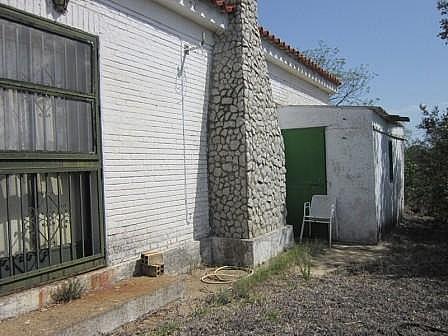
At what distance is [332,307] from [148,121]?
3611 millimetres

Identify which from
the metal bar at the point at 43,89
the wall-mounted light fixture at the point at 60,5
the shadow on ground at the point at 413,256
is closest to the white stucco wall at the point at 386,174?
the shadow on ground at the point at 413,256

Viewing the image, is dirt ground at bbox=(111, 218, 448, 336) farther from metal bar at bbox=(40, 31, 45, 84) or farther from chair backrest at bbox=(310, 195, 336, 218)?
metal bar at bbox=(40, 31, 45, 84)

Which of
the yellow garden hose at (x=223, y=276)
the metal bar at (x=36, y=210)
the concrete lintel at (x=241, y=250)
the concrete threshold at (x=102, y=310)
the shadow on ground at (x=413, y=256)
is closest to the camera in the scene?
the concrete threshold at (x=102, y=310)

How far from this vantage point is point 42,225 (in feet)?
15.7

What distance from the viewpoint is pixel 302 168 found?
10.1 metres

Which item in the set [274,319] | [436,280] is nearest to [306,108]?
[436,280]

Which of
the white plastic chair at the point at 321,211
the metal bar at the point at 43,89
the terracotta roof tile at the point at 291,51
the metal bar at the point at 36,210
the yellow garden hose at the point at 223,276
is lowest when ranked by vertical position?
the yellow garden hose at the point at 223,276

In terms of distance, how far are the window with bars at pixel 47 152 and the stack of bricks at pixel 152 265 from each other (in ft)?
2.35

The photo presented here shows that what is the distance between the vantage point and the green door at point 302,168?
9.89 meters

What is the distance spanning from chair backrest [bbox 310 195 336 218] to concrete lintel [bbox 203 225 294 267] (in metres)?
1.88

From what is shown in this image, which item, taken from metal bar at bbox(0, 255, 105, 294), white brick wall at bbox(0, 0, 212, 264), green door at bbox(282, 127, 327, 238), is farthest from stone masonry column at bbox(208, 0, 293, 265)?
metal bar at bbox(0, 255, 105, 294)

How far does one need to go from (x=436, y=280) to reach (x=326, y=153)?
4.14 meters

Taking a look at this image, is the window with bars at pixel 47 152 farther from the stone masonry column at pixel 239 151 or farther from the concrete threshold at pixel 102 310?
the stone masonry column at pixel 239 151

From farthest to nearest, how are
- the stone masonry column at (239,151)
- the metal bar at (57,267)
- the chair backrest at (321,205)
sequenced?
the chair backrest at (321,205) < the stone masonry column at (239,151) < the metal bar at (57,267)
